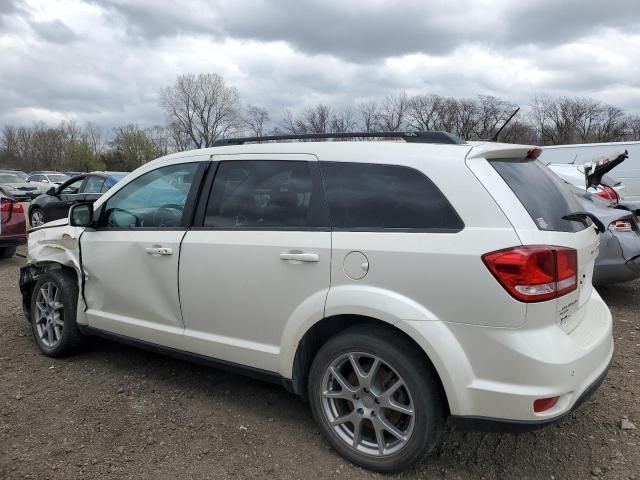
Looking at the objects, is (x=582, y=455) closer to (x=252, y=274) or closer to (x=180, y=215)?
(x=252, y=274)

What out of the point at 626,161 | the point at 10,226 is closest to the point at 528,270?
the point at 10,226

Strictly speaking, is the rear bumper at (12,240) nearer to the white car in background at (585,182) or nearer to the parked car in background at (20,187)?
the white car in background at (585,182)

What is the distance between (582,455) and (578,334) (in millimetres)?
817

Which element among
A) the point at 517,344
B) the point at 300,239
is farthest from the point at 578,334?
the point at 300,239

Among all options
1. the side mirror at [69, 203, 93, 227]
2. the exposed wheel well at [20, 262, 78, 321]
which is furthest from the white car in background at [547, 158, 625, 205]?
the exposed wheel well at [20, 262, 78, 321]

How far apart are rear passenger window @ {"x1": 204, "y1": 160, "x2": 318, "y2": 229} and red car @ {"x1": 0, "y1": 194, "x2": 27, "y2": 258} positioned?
7.00 m

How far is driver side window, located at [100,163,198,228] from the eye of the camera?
3.49m

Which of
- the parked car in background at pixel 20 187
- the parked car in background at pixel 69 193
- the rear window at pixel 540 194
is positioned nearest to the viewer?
the rear window at pixel 540 194

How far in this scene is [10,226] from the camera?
884cm

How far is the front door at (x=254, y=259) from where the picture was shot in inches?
110

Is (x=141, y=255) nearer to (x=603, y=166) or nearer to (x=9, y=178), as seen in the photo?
(x=603, y=166)

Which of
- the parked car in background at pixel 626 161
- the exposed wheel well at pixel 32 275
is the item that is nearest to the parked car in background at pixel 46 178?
the parked car in background at pixel 626 161

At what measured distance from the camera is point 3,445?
2.99 meters

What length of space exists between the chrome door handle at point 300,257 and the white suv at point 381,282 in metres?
0.01
